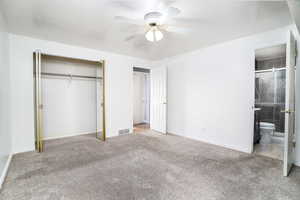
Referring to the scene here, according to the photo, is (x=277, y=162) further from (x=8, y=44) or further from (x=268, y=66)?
(x=8, y=44)

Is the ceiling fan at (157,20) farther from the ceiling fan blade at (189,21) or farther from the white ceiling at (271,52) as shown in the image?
the white ceiling at (271,52)

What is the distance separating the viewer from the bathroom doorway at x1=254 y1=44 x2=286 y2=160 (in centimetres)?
324

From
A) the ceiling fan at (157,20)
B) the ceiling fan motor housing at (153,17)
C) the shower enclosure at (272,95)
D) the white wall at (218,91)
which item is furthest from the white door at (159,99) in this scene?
the shower enclosure at (272,95)

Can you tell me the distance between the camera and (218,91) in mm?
3492

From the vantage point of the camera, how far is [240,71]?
3.11 metres

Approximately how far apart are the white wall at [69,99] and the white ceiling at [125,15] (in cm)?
94

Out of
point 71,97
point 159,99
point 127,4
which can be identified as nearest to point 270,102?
point 159,99

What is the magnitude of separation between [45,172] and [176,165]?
2.11m

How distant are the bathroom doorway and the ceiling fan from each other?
212 centimetres

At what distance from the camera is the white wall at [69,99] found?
12.5ft

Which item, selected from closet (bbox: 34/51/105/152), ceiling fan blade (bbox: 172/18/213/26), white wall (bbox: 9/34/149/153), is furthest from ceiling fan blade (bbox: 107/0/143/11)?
white wall (bbox: 9/34/149/153)

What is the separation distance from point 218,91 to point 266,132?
162 centimetres

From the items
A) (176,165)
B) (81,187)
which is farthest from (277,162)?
(81,187)

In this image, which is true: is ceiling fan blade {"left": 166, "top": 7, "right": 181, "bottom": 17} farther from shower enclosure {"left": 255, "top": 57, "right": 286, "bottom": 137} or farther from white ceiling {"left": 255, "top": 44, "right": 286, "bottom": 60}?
shower enclosure {"left": 255, "top": 57, "right": 286, "bottom": 137}
